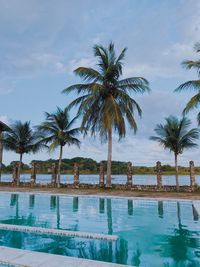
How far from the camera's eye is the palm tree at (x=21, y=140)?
82.9 feet

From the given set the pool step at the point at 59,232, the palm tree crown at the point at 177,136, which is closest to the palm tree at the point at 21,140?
the palm tree crown at the point at 177,136

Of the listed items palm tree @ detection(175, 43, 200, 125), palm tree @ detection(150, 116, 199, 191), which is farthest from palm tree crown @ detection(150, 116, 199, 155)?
palm tree @ detection(175, 43, 200, 125)

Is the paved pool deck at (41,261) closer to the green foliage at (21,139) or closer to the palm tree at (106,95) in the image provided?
the palm tree at (106,95)

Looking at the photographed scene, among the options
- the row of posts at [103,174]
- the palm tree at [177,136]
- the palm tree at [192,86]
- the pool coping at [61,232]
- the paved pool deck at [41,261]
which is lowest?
the paved pool deck at [41,261]

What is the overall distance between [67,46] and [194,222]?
10.2 meters

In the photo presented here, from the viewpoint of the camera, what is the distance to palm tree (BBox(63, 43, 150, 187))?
19.3 meters

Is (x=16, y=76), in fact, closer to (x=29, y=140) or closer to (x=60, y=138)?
(x=60, y=138)

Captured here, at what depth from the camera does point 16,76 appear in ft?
57.7

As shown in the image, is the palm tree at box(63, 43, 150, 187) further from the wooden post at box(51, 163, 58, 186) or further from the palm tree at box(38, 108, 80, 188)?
the wooden post at box(51, 163, 58, 186)

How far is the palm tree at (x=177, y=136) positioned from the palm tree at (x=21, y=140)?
10568 millimetres

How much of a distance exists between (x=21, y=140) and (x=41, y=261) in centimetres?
2102

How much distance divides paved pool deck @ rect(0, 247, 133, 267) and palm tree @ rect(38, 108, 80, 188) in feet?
57.8

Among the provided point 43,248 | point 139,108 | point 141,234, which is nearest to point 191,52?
point 139,108

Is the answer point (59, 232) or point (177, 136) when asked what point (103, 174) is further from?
point (59, 232)
